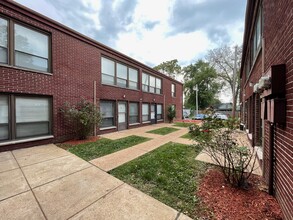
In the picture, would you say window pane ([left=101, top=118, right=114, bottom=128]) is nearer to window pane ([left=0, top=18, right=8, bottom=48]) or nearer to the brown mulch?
window pane ([left=0, top=18, right=8, bottom=48])

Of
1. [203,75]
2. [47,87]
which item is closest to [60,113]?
[47,87]

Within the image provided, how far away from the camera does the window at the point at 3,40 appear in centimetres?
532

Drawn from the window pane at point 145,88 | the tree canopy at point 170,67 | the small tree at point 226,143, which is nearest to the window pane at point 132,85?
the window pane at point 145,88

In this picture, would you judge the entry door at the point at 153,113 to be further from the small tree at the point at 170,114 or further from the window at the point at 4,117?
the window at the point at 4,117

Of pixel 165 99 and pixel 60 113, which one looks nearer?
pixel 60 113

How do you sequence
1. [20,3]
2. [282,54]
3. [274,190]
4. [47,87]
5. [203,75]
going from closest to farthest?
[282,54], [274,190], [20,3], [47,87], [203,75]

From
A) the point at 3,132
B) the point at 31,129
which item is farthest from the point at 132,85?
the point at 3,132

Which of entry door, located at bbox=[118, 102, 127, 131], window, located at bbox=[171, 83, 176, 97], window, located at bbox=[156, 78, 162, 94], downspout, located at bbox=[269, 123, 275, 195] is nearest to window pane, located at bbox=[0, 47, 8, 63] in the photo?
entry door, located at bbox=[118, 102, 127, 131]

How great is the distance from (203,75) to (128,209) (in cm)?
3889

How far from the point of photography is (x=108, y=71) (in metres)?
9.66

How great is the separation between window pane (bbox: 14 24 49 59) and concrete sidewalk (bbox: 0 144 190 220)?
14.7ft

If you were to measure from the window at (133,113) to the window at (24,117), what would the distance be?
5801 millimetres

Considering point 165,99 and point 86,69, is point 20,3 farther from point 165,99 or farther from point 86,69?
point 165,99

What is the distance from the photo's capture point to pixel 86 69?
8109 mm
